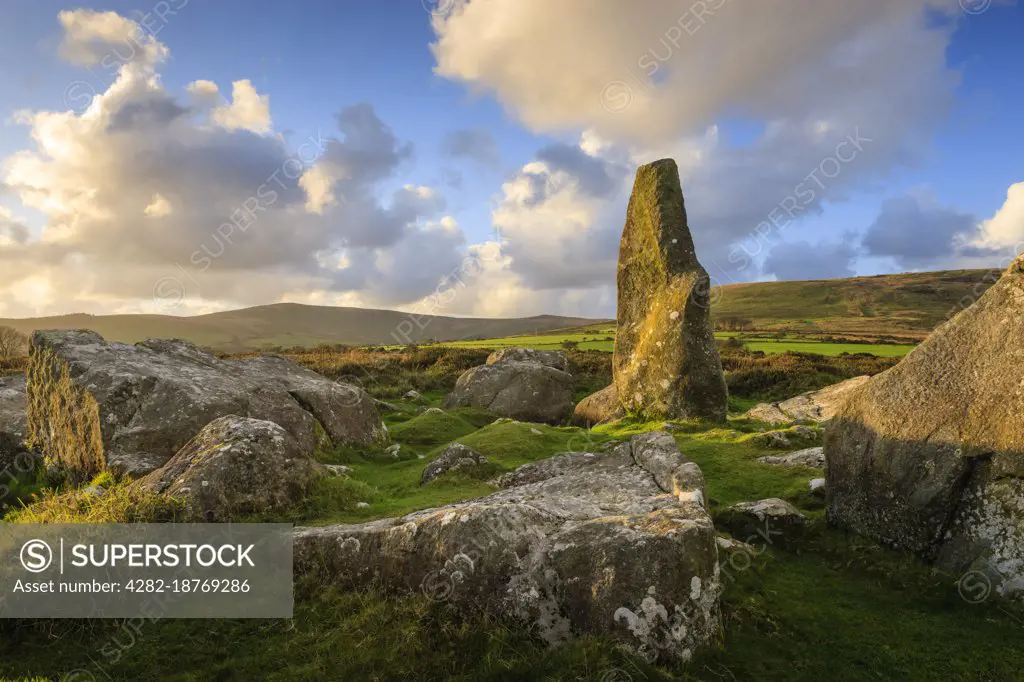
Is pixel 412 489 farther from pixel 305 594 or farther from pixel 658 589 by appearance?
pixel 658 589

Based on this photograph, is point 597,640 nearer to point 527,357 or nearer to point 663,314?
point 663,314

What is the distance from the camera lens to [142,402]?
13.6m

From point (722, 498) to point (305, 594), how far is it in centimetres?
776

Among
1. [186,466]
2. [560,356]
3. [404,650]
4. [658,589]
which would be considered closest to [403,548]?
[404,650]

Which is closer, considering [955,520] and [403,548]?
[403,548]

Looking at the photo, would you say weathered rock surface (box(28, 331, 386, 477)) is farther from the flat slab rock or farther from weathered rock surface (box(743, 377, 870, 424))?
weathered rock surface (box(743, 377, 870, 424))

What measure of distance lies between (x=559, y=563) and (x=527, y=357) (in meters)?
25.3

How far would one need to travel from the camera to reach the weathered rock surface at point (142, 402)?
13117 mm

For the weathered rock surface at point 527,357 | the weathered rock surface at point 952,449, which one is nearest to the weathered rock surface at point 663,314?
the weathered rock surface at point 527,357

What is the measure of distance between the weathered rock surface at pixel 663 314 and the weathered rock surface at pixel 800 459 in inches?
243

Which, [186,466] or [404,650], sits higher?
[186,466]

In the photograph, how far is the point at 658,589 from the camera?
574 cm

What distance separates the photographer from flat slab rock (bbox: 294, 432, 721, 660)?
574cm

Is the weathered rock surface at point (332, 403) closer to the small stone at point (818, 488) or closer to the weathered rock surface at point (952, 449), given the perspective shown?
the small stone at point (818, 488)
